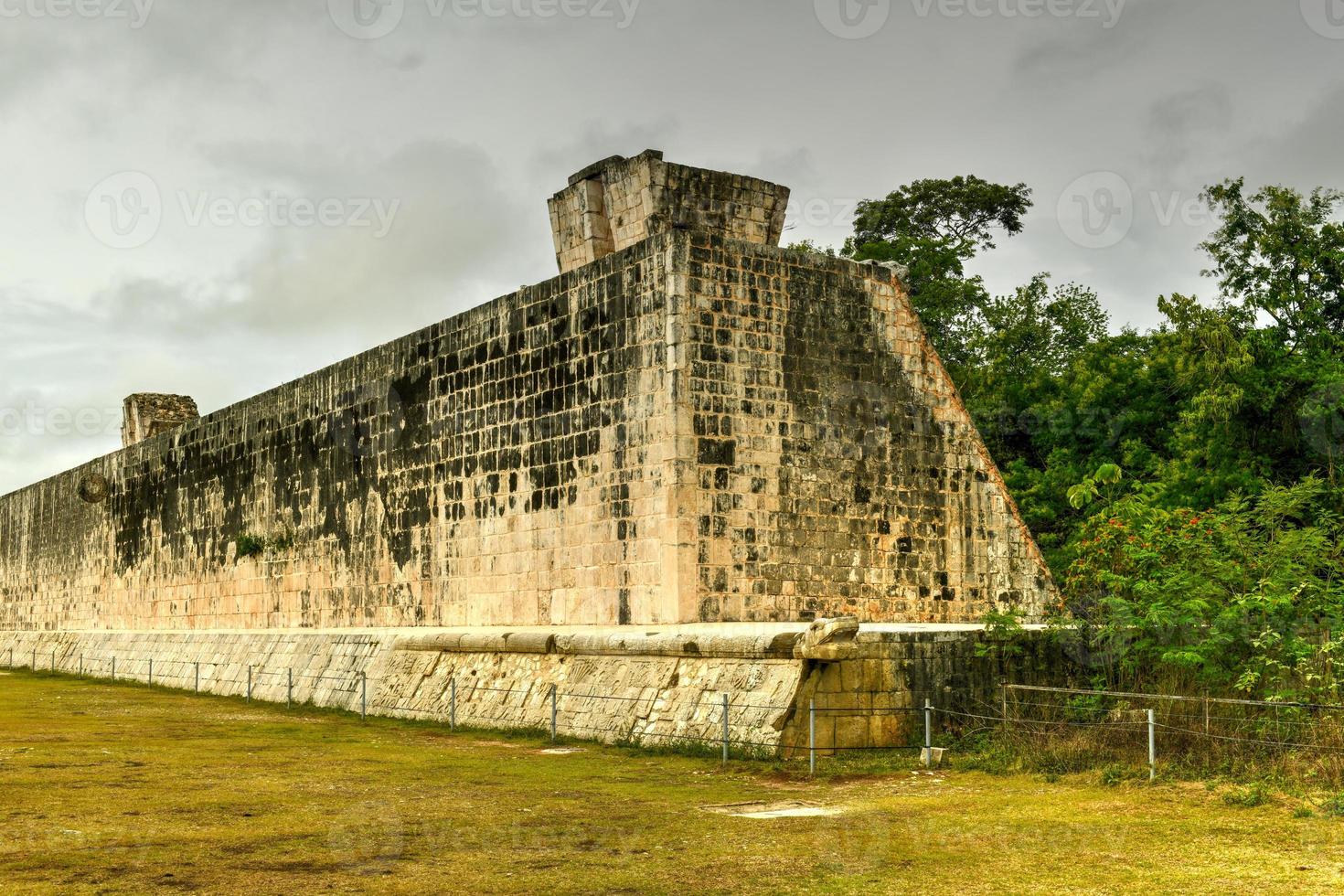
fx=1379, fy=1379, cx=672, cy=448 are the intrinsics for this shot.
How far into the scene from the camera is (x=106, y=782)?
30.6 ft

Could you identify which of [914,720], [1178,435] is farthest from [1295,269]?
[914,720]

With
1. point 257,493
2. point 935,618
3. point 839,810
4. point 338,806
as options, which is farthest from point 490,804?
point 257,493

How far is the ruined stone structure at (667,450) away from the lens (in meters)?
13.0

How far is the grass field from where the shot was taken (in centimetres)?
636

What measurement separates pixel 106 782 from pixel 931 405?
30.2 ft

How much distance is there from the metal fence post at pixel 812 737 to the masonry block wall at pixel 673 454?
233 cm

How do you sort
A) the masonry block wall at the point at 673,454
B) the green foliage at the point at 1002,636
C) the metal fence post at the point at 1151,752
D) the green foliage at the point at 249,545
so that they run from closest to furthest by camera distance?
the metal fence post at the point at 1151,752 → the green foliage at the point at 1002,636 → the masonry block wall at the point at 673,454 → the green foliage at the point at 249,545

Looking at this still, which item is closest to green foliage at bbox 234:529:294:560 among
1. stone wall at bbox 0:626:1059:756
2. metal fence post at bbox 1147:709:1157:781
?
stone wall at bbox 0:626:1059:756

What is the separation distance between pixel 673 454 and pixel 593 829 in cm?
537

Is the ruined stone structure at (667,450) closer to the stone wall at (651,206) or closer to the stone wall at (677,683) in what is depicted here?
the stone wall at (651,206)

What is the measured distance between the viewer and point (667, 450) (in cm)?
1273

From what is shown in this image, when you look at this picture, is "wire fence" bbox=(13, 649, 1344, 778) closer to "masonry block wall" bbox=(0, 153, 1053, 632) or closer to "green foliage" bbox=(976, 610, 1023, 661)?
"green foliage" bbox=(976, 610, 1023, 661)

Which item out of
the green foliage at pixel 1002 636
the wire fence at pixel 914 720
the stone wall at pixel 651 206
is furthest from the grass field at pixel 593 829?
the stone wall at pixel 651 206

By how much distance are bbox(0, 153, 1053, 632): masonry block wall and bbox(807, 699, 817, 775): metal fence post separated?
2325 mm
